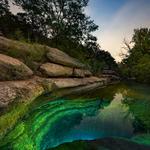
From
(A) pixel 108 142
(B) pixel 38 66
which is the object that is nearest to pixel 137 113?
(A) pixel 108 142

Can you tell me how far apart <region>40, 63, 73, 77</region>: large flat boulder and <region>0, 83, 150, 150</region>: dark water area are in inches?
319

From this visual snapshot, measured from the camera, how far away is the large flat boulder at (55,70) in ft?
73.1

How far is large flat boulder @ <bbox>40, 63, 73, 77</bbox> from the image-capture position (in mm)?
22269

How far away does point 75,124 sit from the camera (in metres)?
10.3

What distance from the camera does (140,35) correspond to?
45406 millimetres

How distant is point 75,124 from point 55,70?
13.9 metres

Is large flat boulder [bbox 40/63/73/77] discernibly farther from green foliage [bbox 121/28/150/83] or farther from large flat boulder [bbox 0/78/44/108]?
green foliage [bbox 121/28/150/83]

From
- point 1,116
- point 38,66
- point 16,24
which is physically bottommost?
point 1,116

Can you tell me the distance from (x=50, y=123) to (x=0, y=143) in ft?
9.81

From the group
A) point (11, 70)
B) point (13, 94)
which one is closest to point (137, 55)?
point (11, 70)

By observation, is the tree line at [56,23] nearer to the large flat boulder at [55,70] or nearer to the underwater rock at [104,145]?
the large flat boulder at [55,70]

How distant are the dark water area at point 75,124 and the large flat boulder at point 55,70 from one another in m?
8.10

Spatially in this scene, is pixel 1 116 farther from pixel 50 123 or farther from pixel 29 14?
pixel 29 14

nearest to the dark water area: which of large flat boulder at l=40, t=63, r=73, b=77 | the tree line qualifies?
large flat boulder at l=40, t=63, r=73, b=77
